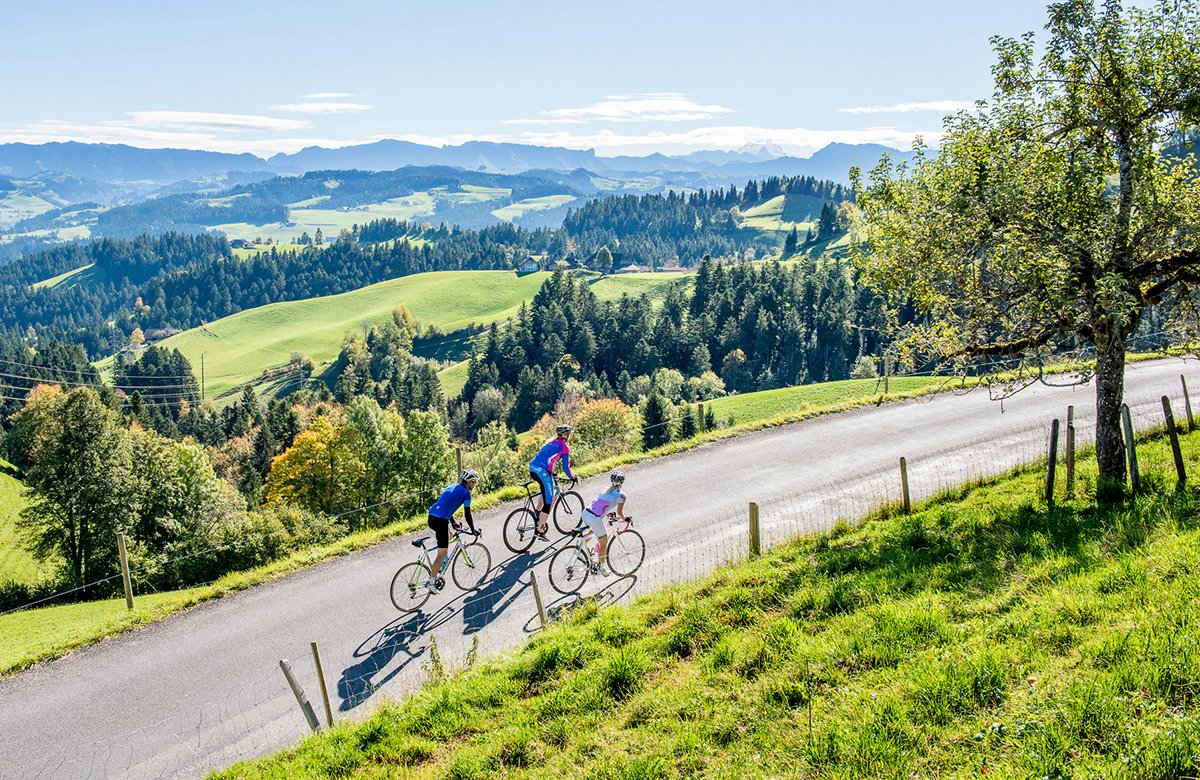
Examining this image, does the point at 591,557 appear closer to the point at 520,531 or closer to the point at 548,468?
the point at 548,468

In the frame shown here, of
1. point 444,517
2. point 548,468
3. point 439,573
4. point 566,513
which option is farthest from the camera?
point 566,513

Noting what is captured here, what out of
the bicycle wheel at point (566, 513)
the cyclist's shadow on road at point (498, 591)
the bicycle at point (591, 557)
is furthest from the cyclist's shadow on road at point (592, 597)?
the bicycle wheel at point (566, 513)

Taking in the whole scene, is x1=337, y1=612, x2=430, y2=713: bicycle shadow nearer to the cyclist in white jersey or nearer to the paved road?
the paved road

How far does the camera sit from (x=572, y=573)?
15.2 metres

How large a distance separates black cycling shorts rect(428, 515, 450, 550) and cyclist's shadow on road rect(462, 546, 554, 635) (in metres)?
1.30

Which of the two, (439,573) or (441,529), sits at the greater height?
(441,529)

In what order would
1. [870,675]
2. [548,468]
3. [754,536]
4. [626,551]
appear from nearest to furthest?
[870,675] < [754,536] < [626,551] < [548,468]

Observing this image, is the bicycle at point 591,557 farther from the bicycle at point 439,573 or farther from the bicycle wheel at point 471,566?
the bicycle at point 439,573

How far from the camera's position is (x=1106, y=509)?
12.4 m

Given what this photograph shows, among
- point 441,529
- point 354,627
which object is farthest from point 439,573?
point 354,627

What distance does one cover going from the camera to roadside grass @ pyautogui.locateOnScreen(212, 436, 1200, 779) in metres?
6.30

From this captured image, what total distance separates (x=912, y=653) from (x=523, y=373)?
131419 mm

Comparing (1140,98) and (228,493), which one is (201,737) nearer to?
(1140,98)

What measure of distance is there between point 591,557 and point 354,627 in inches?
193
